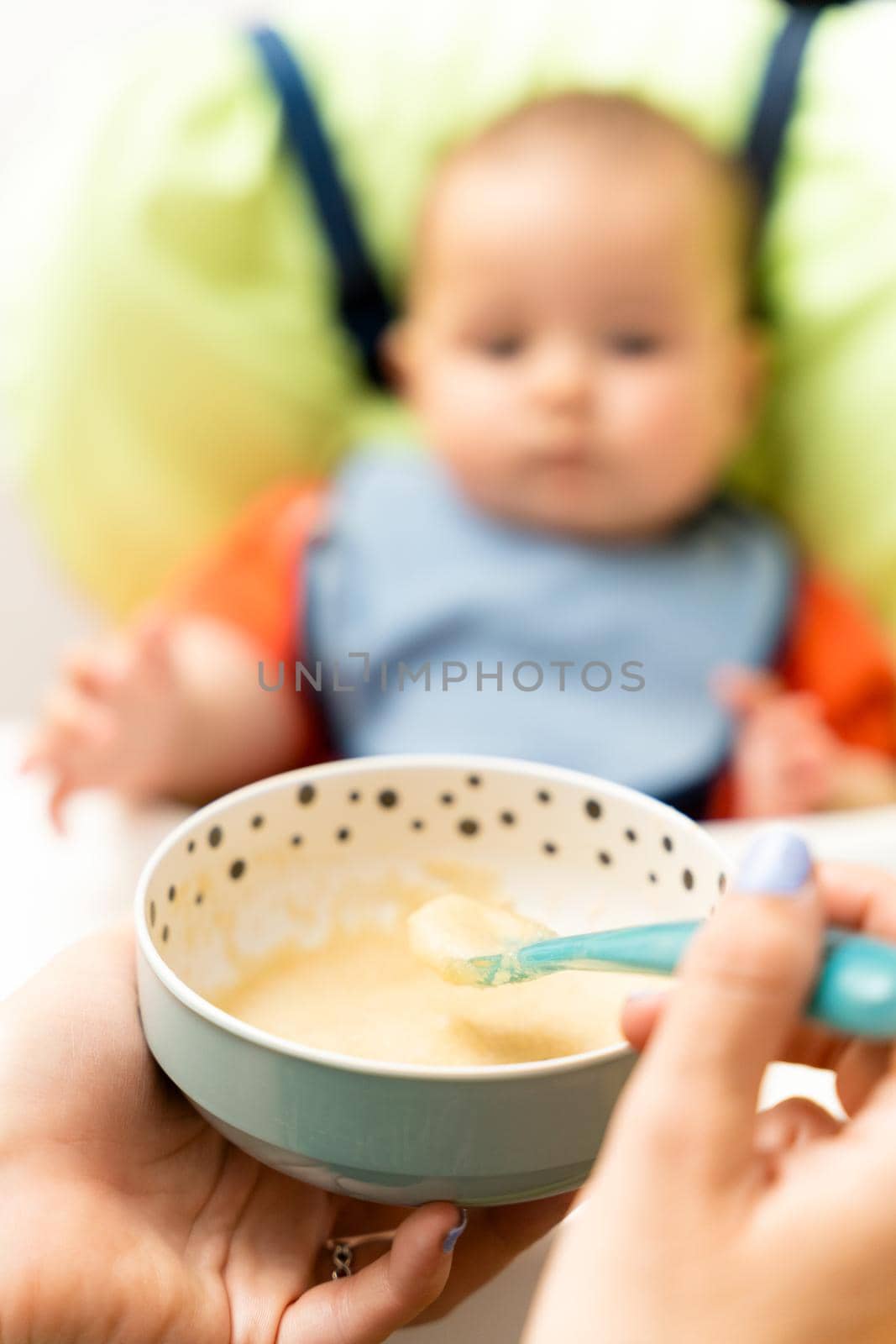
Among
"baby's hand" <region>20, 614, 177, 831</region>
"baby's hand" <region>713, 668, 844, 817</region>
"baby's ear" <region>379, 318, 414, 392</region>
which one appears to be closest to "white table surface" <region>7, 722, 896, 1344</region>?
"baby's hand" <region>20, 614, 177, 831</region>

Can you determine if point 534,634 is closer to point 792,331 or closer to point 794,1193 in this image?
point 792,331

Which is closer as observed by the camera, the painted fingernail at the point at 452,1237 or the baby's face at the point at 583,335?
the painted fingernail at the point at 452,1237

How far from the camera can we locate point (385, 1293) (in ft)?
1.28

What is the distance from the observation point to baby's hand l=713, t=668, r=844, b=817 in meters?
0.79

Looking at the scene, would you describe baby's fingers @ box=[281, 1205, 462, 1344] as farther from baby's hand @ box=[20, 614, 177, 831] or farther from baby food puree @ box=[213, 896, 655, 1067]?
baby's hand @ box=[20, 614, 177, 831]

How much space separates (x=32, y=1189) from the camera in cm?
38

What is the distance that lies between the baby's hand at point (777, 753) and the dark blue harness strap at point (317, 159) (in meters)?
0.40

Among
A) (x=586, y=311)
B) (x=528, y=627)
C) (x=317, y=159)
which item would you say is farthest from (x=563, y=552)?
(x=317, y=159)

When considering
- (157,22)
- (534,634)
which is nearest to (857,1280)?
(534,634)

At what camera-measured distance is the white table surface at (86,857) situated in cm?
52

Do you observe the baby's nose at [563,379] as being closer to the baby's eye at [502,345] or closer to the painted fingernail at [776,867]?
the baby's eye at [502,345]

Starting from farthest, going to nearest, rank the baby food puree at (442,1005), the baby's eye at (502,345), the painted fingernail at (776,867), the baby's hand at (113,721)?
the baby's eye at (502,345) < the baby's hand at (113,721) < the baby food puree at (442,1005) < the painted fingernail at (776,867)

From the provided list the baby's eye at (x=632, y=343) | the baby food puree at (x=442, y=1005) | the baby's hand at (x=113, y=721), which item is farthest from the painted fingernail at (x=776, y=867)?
the baby's eye at (x=632, y=343)

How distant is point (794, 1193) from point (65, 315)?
2.62 feet
